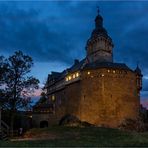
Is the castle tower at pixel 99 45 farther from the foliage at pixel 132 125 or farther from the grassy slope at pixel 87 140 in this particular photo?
the grassy slope at pixel 87 140

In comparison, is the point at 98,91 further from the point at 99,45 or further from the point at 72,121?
the point at 99,45

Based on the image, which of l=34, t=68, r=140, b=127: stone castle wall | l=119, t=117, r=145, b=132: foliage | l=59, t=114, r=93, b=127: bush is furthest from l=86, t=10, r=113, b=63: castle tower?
l=119, t=117, r=145, b=132: foliage

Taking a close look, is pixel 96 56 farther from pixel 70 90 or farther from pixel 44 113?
pixel 44 113

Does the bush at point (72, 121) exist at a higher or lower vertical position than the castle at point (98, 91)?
lower

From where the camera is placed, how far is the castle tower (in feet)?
268

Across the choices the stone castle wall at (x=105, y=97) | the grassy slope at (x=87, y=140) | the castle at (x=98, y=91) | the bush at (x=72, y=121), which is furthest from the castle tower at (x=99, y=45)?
the grassy slope at (x=87, y=140)

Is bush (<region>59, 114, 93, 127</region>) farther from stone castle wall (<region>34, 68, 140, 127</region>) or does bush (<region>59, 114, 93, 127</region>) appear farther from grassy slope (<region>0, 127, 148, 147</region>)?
grassy slope (<region>0, 127, 148, 147</region>)

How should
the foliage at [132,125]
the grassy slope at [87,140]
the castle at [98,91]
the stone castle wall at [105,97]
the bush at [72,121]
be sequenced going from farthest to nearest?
the castle at [98,91], the stone castle wall at [105,97], the foliage at [132,125], the bush at [72,121], the grassy slope at [87,140]

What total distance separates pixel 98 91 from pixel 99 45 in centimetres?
1415

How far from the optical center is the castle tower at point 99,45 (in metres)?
81.6

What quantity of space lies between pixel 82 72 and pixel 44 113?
14781mm

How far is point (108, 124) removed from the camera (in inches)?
2773

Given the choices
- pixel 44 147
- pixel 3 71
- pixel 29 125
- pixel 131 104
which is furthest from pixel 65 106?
pixel 44 147

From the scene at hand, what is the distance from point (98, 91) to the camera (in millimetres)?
72375
